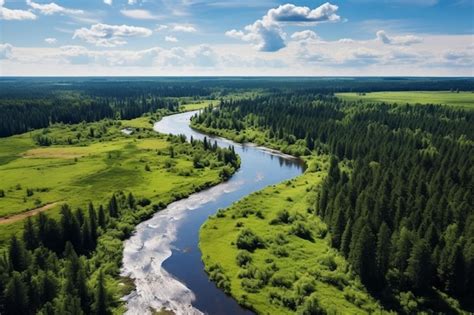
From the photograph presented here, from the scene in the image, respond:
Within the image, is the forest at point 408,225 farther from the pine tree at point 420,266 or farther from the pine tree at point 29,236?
the pine tree at point 29,236

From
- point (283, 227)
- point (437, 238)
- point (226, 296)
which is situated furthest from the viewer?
point (283, 227)

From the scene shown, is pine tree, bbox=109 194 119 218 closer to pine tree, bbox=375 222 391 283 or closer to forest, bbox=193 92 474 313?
forest, bbox=193 92 474 313

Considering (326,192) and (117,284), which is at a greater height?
(326,192)

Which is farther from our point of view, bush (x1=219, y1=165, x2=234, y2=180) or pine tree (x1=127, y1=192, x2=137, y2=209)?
bush (x1=219, y1=165, x2=234, y2=180)

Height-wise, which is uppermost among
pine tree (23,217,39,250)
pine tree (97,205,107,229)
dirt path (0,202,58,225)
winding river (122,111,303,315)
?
pine tree (23,217,39,250)

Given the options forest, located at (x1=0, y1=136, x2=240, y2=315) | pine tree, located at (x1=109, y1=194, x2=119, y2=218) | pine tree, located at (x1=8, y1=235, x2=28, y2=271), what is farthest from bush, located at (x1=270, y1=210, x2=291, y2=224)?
pine tree, located at (x1=8, y1=235, x2=28, y2=271)

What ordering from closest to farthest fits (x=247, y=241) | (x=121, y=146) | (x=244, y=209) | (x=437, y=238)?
(x=437, y=238) → (x=247, y=241) → (x=244, y=209) → (x=121, y=146)

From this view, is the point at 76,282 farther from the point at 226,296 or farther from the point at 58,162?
the point at 58,162

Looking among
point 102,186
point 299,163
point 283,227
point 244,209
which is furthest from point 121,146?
point 283,227
